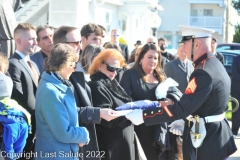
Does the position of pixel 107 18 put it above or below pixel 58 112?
above

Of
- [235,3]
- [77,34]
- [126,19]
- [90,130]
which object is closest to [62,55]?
[90,130]

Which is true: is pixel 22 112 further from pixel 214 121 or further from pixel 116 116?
pixel 214 121

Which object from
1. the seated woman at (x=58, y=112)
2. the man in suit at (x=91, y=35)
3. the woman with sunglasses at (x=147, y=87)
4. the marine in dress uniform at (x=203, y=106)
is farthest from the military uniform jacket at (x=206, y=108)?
the man in suit at (x=91, y=35)

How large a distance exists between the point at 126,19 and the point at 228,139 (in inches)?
993

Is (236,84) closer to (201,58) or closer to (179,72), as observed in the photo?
(179,72)

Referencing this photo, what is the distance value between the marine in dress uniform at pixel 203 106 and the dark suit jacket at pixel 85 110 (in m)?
0.33

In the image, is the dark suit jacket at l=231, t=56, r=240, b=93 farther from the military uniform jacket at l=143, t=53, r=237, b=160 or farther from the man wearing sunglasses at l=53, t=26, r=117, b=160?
the man wearing sunglasses at l=53, t=26, r=117, b=160

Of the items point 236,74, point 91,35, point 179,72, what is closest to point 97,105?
point 91,35

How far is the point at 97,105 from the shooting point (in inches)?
217

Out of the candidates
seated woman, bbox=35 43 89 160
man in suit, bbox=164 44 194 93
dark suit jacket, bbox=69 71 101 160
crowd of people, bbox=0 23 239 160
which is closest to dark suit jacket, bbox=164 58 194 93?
man in suit, bbox=164 44 194 93

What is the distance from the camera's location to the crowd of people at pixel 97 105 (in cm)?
461

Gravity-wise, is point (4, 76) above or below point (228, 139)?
above

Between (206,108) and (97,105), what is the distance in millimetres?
1111

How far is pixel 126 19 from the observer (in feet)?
98.9
